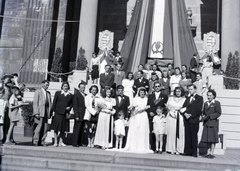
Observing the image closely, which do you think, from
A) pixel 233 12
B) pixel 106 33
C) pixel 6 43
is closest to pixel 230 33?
pixel 233 12

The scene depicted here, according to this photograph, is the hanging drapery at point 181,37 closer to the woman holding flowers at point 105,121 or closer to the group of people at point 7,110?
the woman holding flowers at point 105,121

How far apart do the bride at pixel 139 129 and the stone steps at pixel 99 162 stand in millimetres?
1423

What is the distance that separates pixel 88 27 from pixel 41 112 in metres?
7.69

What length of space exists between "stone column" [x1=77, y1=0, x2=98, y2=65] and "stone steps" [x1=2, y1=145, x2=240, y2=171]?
27.5 ft

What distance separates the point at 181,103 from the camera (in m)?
8.41

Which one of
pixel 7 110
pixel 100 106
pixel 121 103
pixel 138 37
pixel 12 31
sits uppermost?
pixel 12 31

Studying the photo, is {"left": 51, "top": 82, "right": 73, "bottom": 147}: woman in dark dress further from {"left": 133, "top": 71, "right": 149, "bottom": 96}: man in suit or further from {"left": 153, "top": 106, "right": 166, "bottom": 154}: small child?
{"left": 133, "top": 71, "right": 149, "bottom": 96}: man in suit

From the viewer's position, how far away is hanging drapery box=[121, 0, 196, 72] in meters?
14.2

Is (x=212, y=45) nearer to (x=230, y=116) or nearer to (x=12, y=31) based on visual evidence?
(x=230, y=116)

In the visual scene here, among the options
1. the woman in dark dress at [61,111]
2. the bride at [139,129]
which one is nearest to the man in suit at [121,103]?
the bride at [139,129]

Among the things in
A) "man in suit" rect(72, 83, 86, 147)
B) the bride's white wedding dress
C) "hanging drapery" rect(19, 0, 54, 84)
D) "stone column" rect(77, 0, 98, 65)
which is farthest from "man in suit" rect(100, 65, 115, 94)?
"hanging drapery" rect(19, 0, 54, 84)

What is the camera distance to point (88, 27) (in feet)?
48.9

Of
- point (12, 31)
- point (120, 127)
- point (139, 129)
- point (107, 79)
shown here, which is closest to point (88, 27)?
point (107, 79)

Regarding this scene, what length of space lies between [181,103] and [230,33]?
24.5ft
